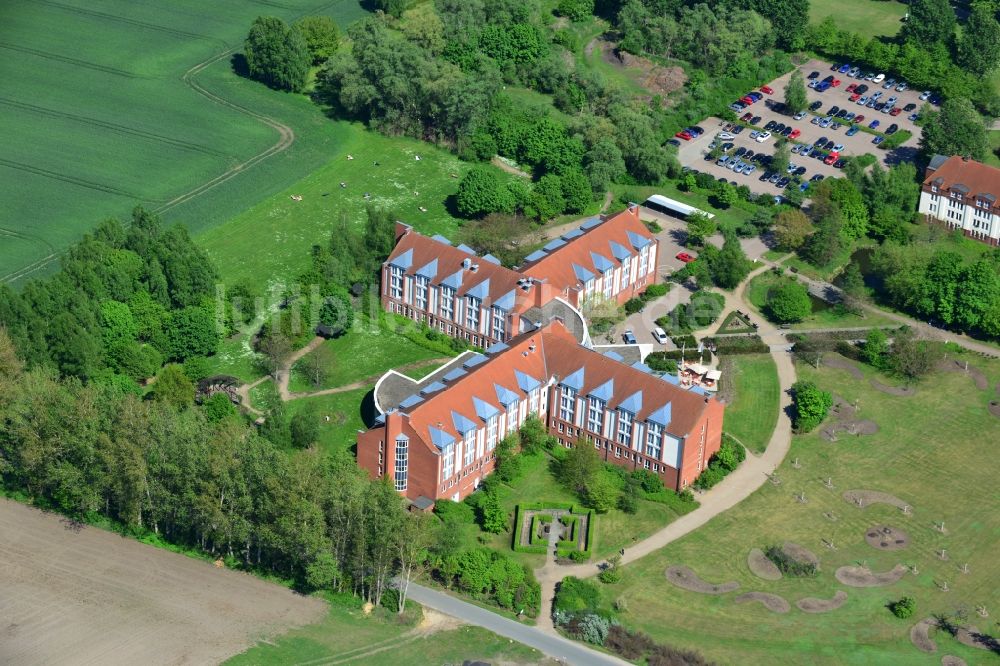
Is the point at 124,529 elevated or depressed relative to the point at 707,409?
depressed

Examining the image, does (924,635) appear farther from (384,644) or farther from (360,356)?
(360,356)

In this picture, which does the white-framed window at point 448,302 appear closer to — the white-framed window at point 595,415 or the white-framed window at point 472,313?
the white-framed window at point 472,313

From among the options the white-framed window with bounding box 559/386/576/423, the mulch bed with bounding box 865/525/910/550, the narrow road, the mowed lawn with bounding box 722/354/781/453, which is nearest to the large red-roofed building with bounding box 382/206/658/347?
the white-framed window with bounding box 559/386/576/423

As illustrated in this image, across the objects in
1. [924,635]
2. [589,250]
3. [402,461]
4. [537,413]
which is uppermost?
[589,250]

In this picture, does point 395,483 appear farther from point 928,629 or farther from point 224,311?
point 928,629

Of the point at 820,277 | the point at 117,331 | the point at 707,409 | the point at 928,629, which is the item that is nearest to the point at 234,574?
the point at 117,331

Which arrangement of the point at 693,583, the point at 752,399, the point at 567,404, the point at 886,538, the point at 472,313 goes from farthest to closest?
the point at 472,313, the point at 752,399, the point at 567,404, the point at 886,538, the point at 693,583

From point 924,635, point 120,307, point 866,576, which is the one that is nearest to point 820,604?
point 866,576
